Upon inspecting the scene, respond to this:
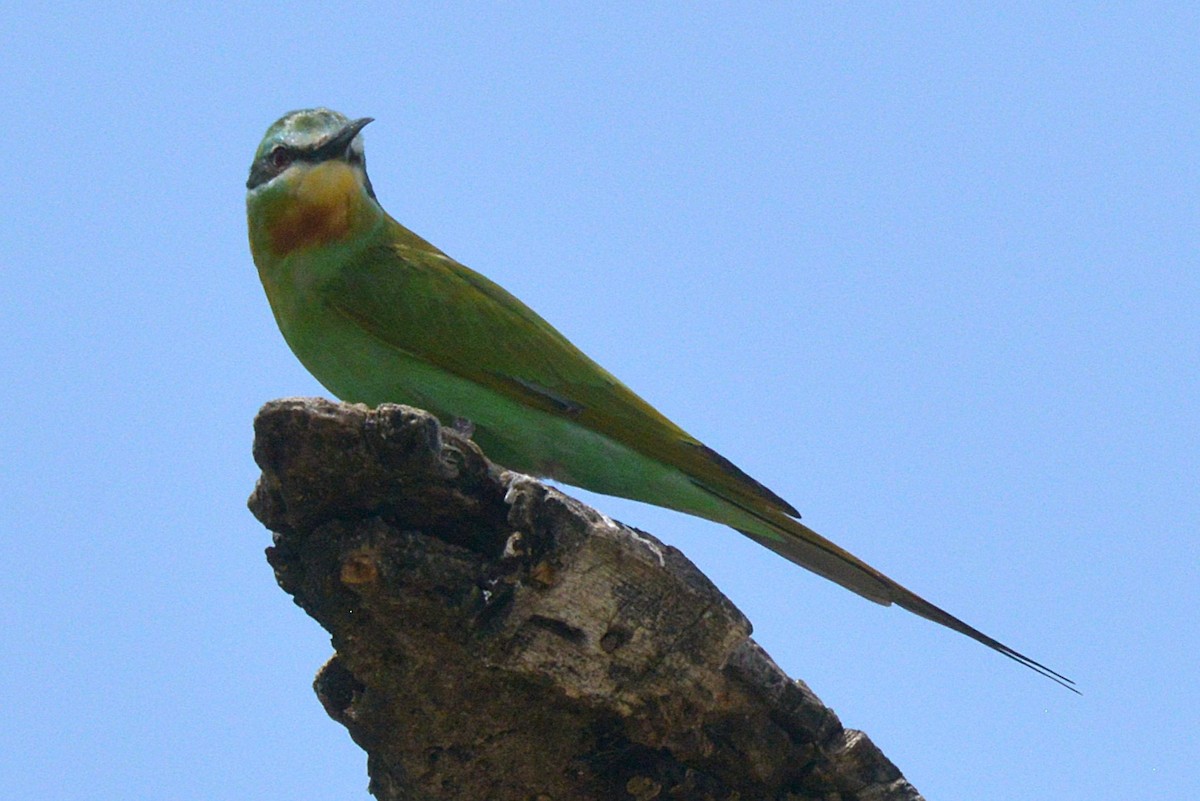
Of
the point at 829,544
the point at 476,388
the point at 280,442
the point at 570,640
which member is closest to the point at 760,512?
the point at 829,544

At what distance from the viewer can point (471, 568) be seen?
3.63m

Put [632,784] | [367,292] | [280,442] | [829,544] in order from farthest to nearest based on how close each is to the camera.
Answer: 1. [367,292]
2. [829,544]
3. [632,784]
4. [280,442]

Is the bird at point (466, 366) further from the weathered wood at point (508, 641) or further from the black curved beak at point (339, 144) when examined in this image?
the weathered wood at point (508, 641)

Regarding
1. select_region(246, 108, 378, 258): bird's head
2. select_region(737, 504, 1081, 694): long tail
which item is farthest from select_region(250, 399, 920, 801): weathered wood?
select_region(246, 108, 378, 258): bird's head

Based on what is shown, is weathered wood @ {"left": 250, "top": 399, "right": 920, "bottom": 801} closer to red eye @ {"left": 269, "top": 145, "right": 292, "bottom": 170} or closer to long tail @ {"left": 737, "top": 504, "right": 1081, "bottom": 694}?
long tail @ {"left": 737, "top": 504, "right": 1081, "bottom": 694}

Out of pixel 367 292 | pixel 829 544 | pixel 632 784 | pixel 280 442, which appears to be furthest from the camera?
pixel 367 292

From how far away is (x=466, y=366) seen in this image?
18.7ft

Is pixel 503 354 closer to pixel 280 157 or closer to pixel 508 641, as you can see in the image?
pixel 280 157

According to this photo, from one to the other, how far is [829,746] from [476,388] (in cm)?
238

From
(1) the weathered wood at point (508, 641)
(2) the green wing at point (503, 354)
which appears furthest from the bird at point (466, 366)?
(1) the weathered wood at point (508, 641)

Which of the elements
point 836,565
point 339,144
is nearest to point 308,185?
point 339,144

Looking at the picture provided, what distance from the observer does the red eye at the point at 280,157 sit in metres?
6.15

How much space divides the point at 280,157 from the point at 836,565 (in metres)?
3.13

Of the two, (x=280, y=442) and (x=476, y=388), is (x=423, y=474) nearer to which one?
(x=280, y=442)
